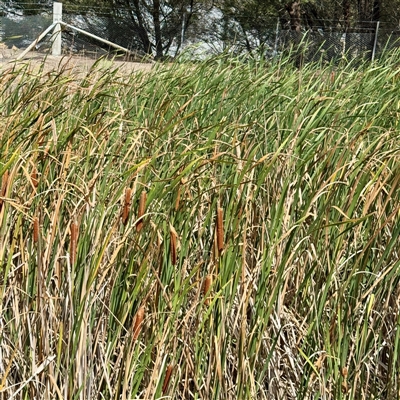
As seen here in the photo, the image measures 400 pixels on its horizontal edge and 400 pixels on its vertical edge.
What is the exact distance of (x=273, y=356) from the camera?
1.67 m

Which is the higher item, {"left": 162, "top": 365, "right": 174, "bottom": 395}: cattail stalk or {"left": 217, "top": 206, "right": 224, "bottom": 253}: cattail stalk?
{"left": 217, "top": 206, "right": 224, "bottom": 253}: cattail stalk

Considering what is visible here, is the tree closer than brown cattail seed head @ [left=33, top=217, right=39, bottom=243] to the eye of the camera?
No

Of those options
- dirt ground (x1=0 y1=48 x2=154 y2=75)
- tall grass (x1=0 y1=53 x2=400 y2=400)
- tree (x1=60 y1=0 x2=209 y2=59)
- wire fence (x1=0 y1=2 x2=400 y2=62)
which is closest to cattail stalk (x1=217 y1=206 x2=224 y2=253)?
tall grass (x1=0 y1=53 x2=400 y2=400)

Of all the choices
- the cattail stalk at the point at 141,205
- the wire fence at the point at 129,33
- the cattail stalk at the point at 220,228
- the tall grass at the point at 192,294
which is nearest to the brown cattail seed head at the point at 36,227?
the tall grass at the point at 192,294

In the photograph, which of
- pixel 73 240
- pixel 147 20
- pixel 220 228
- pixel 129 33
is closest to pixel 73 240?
pixel 73 240

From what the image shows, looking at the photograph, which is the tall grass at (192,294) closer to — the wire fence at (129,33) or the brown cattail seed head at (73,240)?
the brown cattail seed head at (73,240)

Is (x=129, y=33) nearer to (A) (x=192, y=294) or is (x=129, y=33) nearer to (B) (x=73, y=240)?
(A) (x=192, y=294)

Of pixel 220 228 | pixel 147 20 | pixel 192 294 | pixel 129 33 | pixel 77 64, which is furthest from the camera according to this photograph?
pixel 147 20

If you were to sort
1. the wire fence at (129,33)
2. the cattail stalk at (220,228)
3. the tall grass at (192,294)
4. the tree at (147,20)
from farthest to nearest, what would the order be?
the tree at (147,20) → the wire fence at (129,33) → the tall grass at (192,294) → the cattail stalk at (220,228)

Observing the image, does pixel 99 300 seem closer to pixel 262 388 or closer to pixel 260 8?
pixel 262 388

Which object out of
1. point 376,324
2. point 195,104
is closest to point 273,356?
point 376,324

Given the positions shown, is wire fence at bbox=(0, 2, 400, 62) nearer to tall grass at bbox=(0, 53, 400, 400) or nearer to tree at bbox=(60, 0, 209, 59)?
tree at bbox=(60, 0, 209, 59)

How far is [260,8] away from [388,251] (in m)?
19.0

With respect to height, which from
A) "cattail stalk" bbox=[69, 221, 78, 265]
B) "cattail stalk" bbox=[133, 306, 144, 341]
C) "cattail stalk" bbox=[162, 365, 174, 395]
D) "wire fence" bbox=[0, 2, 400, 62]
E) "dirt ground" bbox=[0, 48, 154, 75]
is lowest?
"cattail stalk" bbox=[162, 365, 174, 395]
